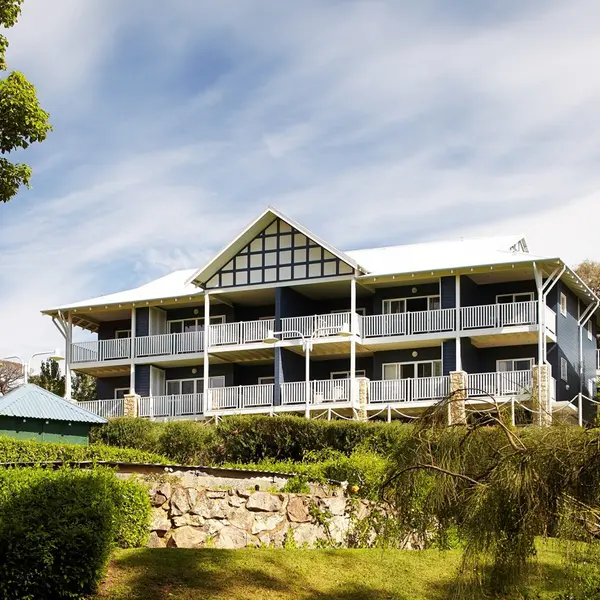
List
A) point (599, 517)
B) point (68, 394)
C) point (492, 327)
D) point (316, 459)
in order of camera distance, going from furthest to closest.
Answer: point (68, 394) < point (492, 327) < point (316, 459) < point (599, 517)

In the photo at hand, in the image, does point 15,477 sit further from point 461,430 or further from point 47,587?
point 461,430

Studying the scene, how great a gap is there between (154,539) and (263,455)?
481 inches

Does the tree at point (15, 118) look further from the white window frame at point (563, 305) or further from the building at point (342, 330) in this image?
the white window frame at point (563, 305)

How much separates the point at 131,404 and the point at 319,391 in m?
7.11

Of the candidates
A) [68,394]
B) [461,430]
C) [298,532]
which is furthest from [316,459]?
[68,394]

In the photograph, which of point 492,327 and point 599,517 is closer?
point 599,517

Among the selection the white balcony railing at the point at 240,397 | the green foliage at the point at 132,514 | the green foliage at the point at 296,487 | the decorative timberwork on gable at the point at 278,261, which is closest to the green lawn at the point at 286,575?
the green foliage at the point at 132,514

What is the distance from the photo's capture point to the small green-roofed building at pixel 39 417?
24797 mm

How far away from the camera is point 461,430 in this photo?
34.8 ft

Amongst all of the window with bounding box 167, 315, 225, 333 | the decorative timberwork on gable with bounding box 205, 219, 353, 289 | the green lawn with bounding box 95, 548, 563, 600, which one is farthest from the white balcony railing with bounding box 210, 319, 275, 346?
the green lawn with bounding box 95, 548, 563, 600

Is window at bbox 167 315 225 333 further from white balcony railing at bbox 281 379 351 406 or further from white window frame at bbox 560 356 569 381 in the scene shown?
white window frame at bbox 560 356 569 381

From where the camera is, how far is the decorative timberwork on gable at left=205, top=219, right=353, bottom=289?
3841 cm

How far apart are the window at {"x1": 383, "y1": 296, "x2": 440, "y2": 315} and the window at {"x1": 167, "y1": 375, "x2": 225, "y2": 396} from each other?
21.9ft

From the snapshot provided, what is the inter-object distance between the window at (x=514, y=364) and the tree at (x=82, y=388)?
20.0 m
